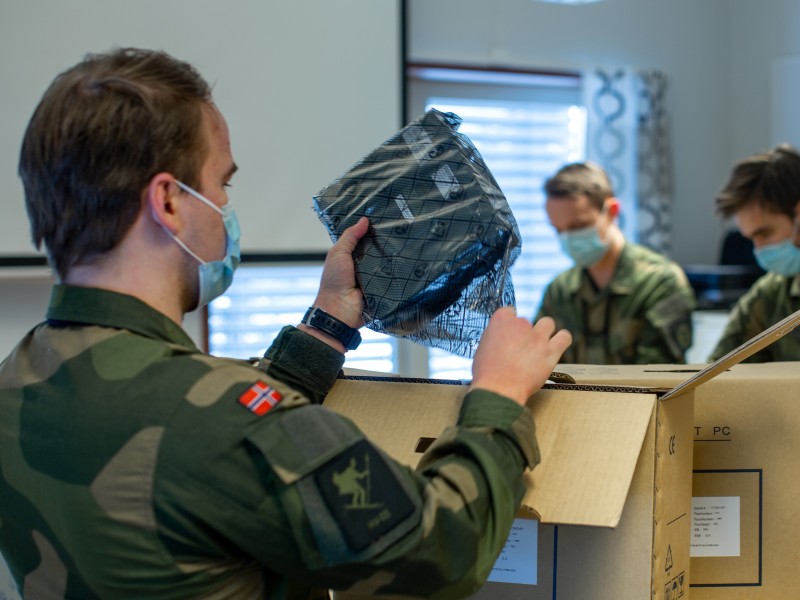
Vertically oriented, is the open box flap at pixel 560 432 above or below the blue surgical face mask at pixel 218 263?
below

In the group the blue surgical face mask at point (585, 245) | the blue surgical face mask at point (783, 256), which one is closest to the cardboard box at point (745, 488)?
the blue surgical face mask at point (783, 256)

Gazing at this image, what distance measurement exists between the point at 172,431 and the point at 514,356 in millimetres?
378

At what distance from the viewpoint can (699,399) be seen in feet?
3.84

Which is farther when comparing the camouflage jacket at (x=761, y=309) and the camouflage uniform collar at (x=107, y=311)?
the camouflage jacket at (x=761, y=309)

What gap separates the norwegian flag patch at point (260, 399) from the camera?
2.61 ft

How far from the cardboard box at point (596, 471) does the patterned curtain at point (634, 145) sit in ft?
10.5

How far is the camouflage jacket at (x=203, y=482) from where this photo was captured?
77cm

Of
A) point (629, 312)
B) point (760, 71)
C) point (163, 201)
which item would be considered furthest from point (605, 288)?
point (760, 71)

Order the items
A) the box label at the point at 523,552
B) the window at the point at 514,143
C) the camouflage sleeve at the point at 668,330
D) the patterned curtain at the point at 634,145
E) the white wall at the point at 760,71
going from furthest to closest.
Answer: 1. the white wall at the point at 760,71
2. the patterned curtain at the point at 634,145
3. the window at the point at 514,143
4. the camouflage sleeve at the point at 668,330
5. the box label at the point at 523,552

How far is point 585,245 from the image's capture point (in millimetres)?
2895

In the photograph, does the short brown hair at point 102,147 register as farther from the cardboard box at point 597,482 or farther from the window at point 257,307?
the window at point 257,307

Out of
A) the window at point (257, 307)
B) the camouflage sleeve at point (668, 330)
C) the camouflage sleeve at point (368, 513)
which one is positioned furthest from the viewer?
the window at point (257, 307)

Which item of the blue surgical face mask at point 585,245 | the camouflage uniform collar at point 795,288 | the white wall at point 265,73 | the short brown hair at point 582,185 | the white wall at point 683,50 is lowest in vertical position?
the camouflage uniform collar at point 795,288

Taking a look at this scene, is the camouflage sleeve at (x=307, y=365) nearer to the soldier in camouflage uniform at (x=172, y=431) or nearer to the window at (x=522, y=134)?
the soldier in camouflage uniform at (x=172, y=431)
